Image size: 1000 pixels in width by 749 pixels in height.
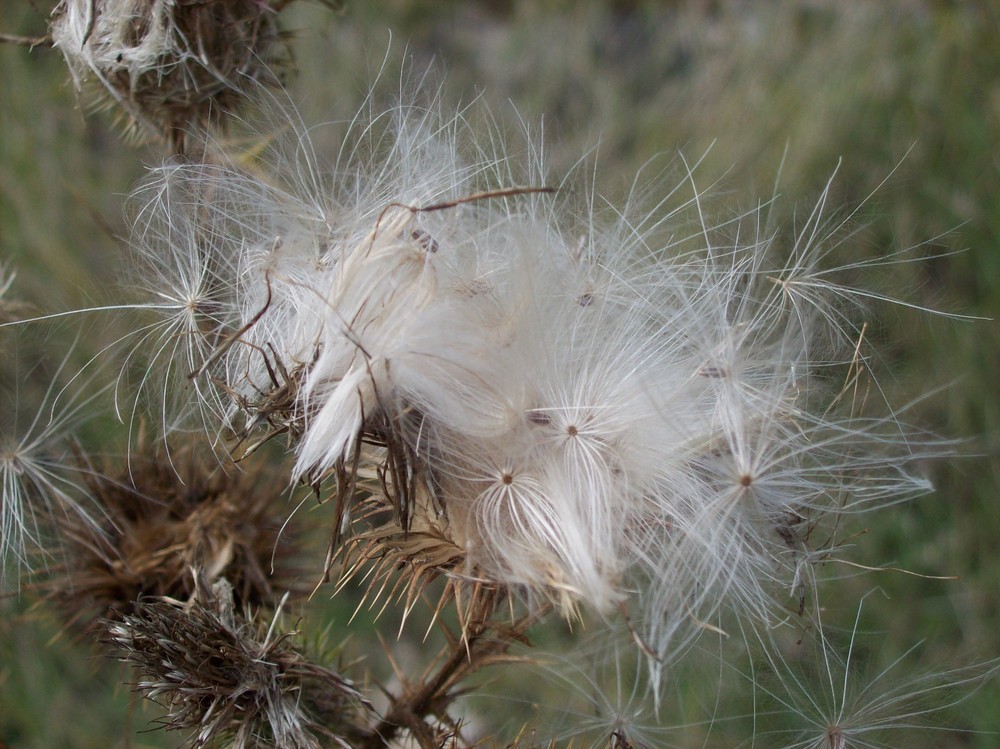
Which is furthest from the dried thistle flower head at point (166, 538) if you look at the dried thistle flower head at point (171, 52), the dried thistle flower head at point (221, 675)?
the dried thistle flower head at point (171, 52)

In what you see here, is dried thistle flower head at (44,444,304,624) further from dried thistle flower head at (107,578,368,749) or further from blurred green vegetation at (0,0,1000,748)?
blurred green vegetation at (0,0,1000,748)

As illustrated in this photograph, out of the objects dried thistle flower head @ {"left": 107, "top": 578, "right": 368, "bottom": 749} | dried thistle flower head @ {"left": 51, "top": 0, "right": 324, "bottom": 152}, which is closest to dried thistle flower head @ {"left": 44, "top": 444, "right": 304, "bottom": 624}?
dried thistle flower head @ {"left": 107, "top": 578, "right": 368, "bottom": 749}

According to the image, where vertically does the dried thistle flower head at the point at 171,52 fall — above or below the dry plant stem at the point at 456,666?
above

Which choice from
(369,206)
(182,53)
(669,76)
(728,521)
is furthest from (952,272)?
(182,53)

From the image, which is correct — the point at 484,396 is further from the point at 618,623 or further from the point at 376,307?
the point at 618,623

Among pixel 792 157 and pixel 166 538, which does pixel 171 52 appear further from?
pixel 792 157

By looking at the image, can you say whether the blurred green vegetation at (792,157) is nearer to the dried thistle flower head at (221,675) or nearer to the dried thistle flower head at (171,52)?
the dried thistle flower head at (171,52)
